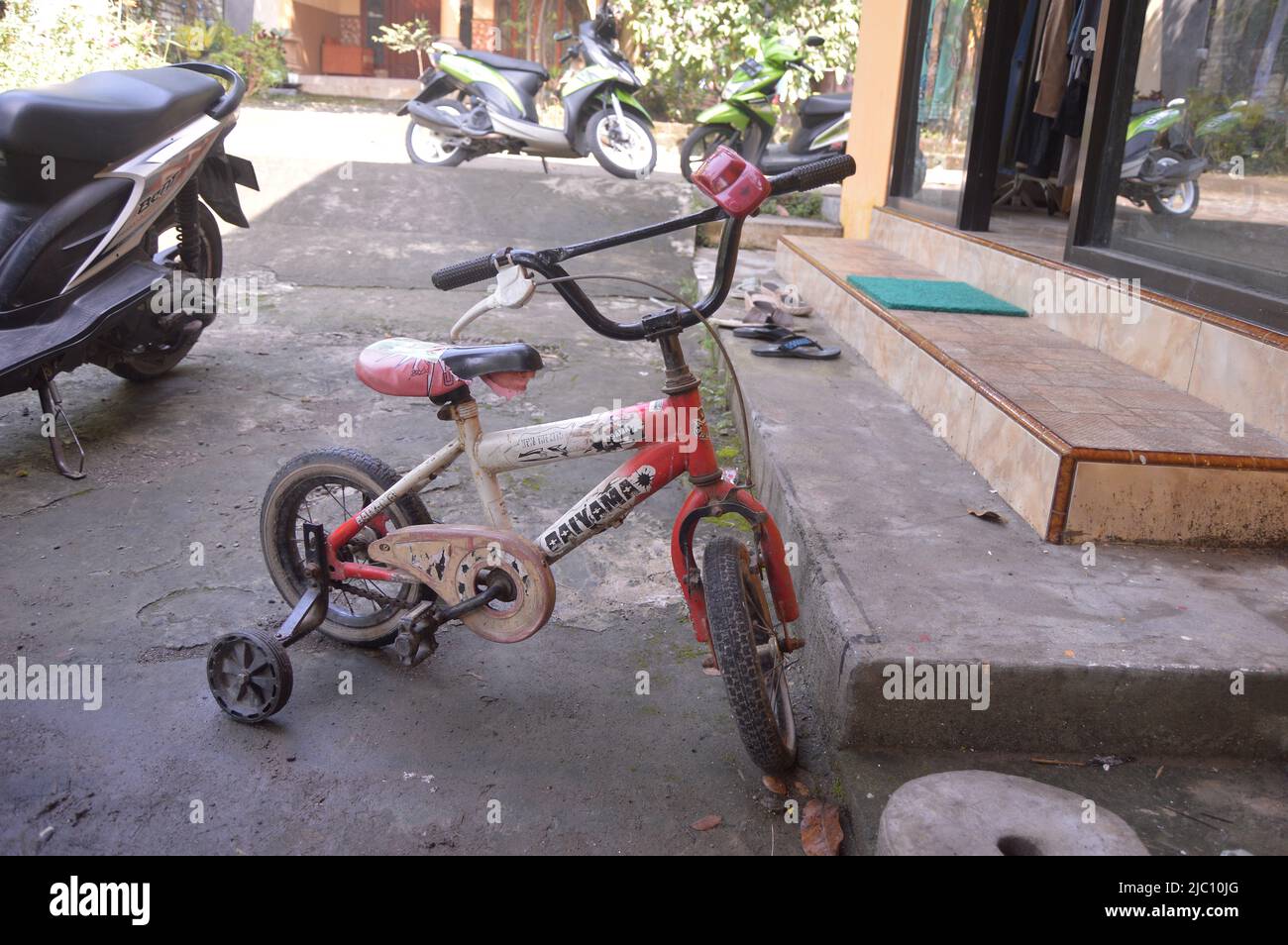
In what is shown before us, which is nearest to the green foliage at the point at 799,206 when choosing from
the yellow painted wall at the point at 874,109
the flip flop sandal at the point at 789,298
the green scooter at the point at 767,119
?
the green scooter at the point at 767,119

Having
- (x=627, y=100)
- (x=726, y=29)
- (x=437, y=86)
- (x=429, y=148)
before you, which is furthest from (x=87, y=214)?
(x=726, y=29)

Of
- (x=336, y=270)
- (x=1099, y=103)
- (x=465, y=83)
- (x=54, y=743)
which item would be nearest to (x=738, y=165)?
(x=54, y=743)

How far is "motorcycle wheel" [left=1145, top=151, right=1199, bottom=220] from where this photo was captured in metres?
3.47

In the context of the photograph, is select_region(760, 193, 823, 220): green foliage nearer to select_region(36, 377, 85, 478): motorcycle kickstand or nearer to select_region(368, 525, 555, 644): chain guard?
select_region(36, 377, 85, 478): motorcycle kickstand

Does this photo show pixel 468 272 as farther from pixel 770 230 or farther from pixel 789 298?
pixel 770 230

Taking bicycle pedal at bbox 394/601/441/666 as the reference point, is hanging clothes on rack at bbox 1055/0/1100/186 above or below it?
above

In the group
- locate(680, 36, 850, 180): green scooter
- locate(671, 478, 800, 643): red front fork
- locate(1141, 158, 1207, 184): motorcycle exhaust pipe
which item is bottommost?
locate(671, 478, 800, 643): red front fork

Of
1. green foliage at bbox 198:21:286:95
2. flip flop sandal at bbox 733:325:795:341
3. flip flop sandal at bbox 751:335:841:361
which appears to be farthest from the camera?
green foliage at bbox 198:21:286:95

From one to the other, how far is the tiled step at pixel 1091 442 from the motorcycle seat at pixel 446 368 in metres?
1.39

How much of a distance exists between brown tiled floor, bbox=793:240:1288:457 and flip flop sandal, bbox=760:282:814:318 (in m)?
1.07

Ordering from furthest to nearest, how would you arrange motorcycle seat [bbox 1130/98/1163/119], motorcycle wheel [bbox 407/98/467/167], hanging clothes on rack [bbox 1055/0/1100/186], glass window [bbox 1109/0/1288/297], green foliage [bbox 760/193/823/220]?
1. motorcycle wheel [bbox 407/98/467/167]
2. green foliage [bbox 760/193/823/220]
3. hanging clothes on rack [bbox 1055/0/1100/186]
4. motorcycle seat [bbox 1130/98/1163/119]
5. glass window [bbox 1109/0/1288/297]

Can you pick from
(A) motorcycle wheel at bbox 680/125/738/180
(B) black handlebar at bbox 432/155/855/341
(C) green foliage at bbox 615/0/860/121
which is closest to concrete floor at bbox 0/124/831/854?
(B) black handlebar at bbox 432/155/855/341
